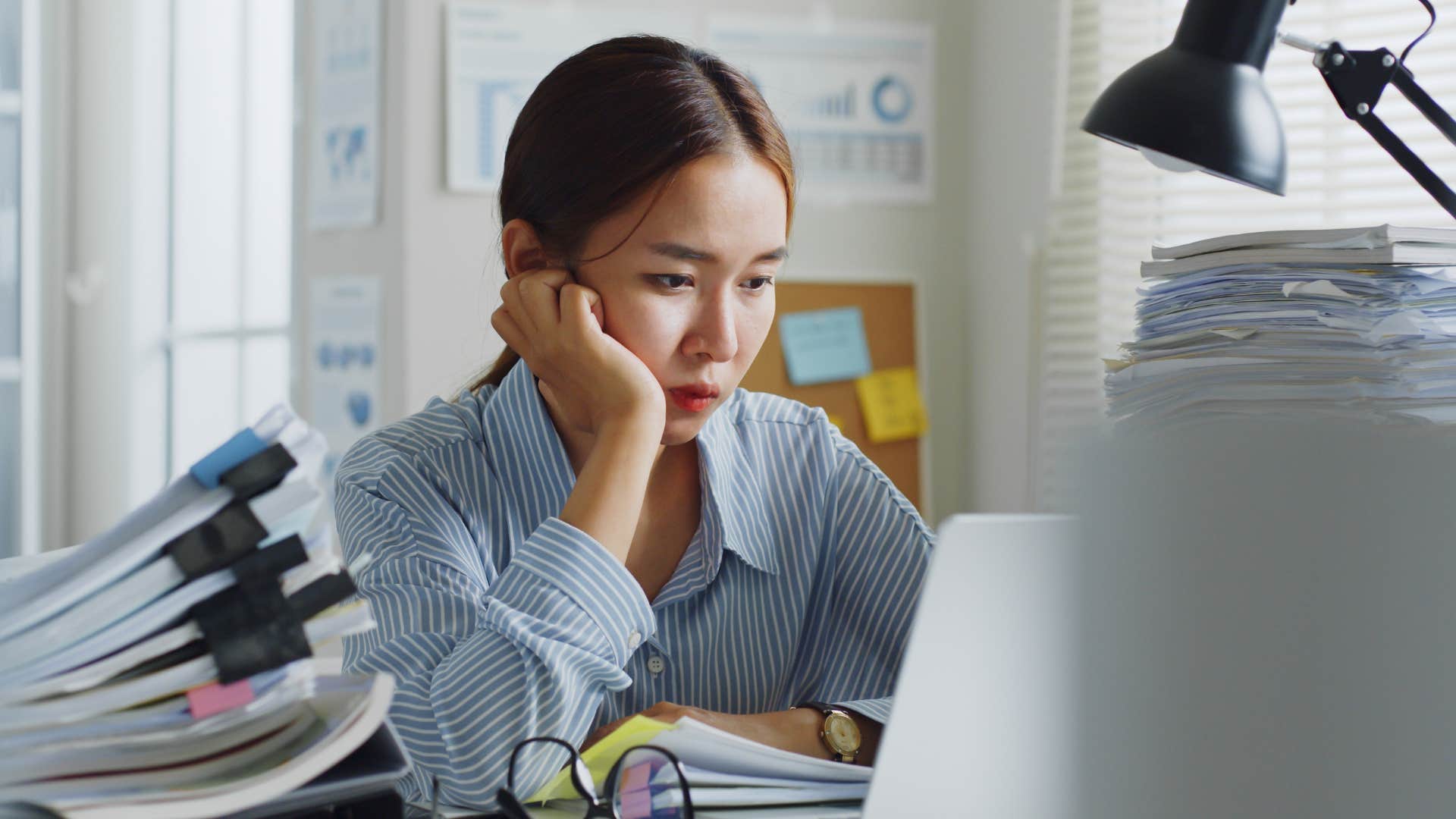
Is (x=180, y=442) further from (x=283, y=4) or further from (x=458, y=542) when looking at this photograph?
(x=458, y=542)

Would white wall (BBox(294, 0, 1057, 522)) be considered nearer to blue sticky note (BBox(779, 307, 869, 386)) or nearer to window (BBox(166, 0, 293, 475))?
blue sticky note (BBox(779, 307, 869, 386))

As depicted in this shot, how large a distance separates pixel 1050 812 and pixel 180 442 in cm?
359

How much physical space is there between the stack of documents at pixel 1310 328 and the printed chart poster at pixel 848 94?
6.29 ft

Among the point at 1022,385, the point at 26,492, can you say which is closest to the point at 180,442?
the point at 26,492

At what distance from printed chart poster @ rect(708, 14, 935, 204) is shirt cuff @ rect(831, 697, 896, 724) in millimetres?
2027

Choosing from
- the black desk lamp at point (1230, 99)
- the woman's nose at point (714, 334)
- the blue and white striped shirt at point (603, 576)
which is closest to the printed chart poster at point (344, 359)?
the blue and white striped shirt at point (603, 576)

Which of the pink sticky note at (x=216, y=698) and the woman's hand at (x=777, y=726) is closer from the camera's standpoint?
the pink sticky note at (x=216, y=698)

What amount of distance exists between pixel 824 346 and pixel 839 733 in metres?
1.97

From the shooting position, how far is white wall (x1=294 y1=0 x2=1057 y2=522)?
2.69 m

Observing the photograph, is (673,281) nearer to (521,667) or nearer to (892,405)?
(521,667)

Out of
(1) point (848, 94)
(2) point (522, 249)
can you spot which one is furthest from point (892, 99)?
(2) point (522, 249)

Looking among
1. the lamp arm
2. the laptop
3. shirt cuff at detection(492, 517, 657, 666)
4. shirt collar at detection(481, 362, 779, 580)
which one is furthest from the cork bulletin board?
the laptop

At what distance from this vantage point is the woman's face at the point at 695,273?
1.10 metres

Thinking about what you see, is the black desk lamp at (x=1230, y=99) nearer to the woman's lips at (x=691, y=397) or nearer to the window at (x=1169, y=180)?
the woman's lips at (x=691, y=397)
